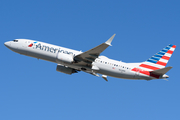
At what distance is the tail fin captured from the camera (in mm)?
51156

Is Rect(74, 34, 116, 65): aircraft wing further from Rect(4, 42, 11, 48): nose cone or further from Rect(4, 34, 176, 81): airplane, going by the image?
Rect(4, 42, 11, 48): nose cone

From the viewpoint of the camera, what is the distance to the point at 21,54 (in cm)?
4962

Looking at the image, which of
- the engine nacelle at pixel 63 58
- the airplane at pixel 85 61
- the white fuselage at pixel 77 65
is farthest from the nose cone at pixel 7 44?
the engine nacelle at pixel 63 58

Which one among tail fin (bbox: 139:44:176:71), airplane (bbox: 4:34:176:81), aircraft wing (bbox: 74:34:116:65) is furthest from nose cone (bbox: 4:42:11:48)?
tail fin (bbox: 139:44:176:71)

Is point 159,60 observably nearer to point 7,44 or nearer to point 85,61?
point 85,61

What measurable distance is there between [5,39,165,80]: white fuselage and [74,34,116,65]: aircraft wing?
116cm

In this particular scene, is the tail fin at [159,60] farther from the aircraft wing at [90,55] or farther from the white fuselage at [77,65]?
the aircraft wing at [90,55]

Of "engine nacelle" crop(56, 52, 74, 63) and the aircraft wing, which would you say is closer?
the aircraft wing

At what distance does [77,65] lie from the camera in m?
47.7

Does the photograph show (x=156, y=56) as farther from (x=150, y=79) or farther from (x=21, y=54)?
(x=21, y=54)

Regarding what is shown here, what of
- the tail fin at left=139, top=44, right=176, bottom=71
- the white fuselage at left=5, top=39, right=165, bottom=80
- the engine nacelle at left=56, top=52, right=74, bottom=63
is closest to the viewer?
the engine nacelle at left=56, top=52, right=74, bottom=63

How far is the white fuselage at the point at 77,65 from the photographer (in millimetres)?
47594

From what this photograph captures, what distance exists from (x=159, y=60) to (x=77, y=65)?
17.4 metres

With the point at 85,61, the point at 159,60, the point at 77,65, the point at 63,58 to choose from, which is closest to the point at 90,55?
the point at 85,61
